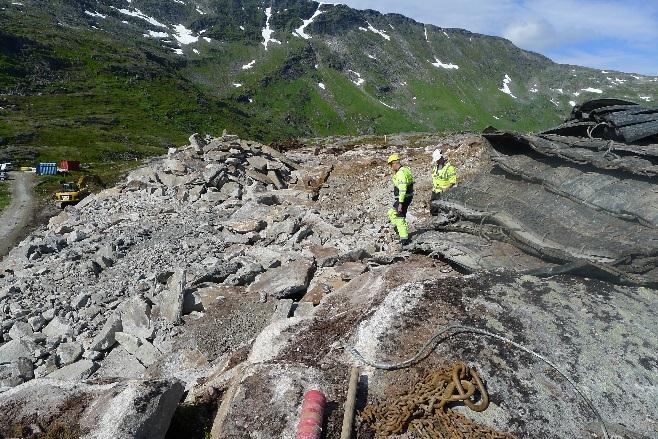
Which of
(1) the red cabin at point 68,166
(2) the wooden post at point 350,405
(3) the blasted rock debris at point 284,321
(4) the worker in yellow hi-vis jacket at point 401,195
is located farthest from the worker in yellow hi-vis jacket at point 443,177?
(1) the red cabin at point 68,166

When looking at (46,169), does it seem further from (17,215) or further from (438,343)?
(438,343)

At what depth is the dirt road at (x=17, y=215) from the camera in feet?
91.0

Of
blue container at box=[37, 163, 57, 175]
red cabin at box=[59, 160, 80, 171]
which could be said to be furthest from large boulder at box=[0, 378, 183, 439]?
red cabin at box=[59, 160, 80, 171]

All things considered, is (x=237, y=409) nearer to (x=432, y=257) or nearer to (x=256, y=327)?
(x=256, y=327)

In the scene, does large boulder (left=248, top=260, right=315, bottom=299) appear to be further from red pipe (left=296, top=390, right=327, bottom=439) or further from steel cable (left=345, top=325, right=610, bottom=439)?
red pipe (left=296, top=390, right=327, bottom=439)

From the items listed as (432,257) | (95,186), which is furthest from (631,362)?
(95,186)

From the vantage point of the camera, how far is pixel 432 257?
31.0 ft

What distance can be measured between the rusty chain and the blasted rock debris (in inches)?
6.8

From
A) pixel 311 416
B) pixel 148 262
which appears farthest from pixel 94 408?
pixel 148 262

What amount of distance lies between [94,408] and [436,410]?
4.06 metres

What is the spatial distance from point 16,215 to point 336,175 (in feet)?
85.3

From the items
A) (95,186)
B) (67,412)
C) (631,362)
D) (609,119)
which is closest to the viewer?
(67,412)

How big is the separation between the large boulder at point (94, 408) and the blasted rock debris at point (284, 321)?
0.02 metres

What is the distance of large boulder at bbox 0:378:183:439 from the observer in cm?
503
